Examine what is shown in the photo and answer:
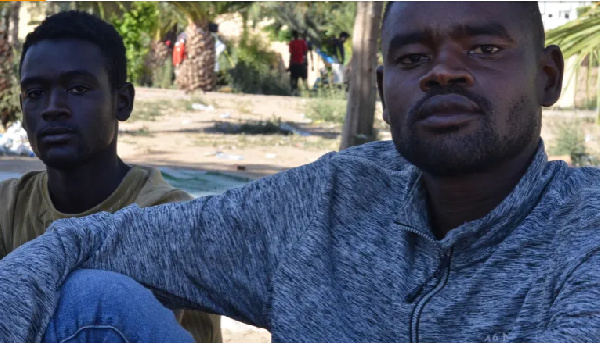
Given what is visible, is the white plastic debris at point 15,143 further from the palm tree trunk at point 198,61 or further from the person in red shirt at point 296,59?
the person in red shirt at point 296,59

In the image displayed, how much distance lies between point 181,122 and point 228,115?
1.36m

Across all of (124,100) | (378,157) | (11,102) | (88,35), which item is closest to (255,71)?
(11,102)

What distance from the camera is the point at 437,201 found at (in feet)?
5.66

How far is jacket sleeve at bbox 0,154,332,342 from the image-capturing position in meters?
1.85

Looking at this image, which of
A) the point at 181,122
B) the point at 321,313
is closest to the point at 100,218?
the point at 321,313

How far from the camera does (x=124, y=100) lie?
2945mm

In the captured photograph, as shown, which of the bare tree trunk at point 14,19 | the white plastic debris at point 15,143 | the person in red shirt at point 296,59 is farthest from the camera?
the person in red shirt at point 296,59

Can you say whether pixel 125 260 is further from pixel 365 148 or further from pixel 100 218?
pixel 365 148

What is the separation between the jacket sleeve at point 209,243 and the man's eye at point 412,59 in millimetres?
290

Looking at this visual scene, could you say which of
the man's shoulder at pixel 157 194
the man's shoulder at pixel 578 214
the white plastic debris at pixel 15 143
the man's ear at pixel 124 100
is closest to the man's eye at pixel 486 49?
the man's shoulder at pixel 578 214

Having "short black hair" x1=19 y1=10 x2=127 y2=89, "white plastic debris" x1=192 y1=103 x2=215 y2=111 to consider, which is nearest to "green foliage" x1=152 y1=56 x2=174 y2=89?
"white plastic debris" x1=192 y1=103 x2=215 y2=111

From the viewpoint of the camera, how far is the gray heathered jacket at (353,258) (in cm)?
143

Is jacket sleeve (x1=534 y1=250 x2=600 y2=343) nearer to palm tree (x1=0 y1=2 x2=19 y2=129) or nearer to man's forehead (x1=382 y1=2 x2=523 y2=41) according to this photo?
man's forehead (x1=382 y1=2 x2=523 y2=41)

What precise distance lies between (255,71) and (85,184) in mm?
18494
